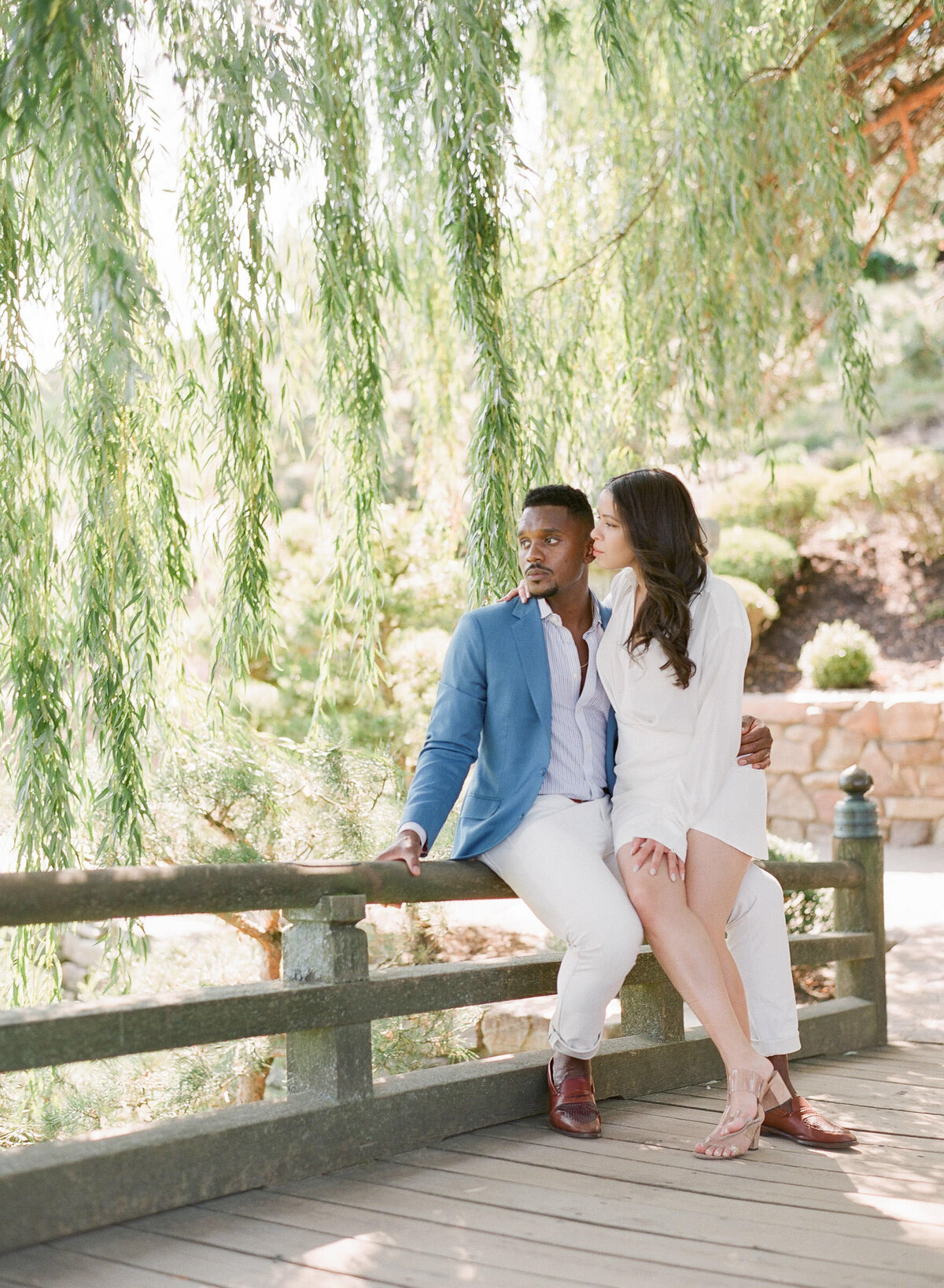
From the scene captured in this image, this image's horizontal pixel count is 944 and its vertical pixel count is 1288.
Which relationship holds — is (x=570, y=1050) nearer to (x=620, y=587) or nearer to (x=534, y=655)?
(x=534, y=655)

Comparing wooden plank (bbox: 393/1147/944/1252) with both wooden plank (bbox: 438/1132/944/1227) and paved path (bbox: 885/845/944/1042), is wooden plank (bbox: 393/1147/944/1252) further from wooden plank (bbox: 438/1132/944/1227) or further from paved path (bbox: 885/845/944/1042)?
paved path (bbox: 885/845/944/1042)

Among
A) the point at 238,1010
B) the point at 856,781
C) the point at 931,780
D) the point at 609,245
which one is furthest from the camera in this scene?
the point at 931,780

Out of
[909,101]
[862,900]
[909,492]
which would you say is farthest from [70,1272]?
[909,492]

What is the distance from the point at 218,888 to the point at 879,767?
7703 millimetres

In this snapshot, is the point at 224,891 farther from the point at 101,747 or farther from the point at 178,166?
the point at 178,166

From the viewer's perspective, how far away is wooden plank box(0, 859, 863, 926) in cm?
192

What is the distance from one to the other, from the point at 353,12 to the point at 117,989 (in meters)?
3.31

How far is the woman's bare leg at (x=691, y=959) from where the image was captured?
95.3 inches

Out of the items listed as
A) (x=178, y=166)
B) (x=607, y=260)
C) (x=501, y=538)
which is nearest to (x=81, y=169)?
(x=178, y=166)

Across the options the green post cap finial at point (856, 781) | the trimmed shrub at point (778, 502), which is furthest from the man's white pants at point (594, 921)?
the trimmed shrub at point (778, 502)

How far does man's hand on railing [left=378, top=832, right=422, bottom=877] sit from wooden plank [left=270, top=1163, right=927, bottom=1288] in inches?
21.7

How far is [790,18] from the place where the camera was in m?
4.25

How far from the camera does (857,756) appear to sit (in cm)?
919

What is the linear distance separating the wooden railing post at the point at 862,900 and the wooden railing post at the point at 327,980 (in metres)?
Answer: 1.92
